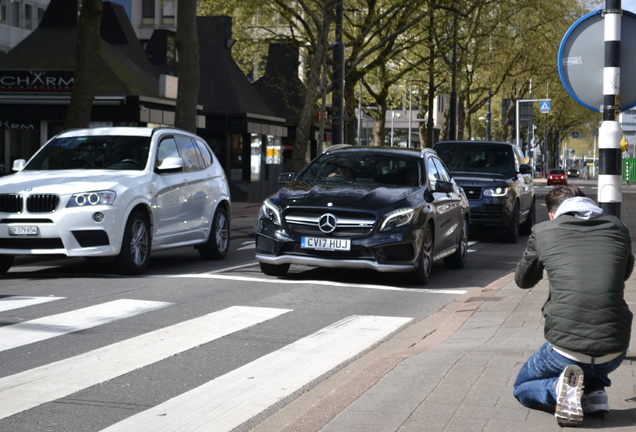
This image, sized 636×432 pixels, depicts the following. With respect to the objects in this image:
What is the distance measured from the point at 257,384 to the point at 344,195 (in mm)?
5764

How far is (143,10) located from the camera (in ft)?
258

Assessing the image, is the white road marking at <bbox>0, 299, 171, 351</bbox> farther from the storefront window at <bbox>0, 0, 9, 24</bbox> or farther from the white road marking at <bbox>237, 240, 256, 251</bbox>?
the storefront window at <bbox>0, 0, 9, 24</bbox>

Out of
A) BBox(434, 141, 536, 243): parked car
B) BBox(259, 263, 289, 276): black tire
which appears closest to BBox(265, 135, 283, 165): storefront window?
BBox(434, 141, 536, 243): parked car

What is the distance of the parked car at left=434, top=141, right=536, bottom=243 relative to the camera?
67.8 ft

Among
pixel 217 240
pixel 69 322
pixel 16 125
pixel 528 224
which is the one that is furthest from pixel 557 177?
pixel 69 322

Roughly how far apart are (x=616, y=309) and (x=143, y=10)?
76124 mm

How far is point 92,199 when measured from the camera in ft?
41.1

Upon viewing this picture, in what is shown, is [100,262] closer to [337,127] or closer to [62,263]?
[62,263]

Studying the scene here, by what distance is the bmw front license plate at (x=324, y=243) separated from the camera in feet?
39.8

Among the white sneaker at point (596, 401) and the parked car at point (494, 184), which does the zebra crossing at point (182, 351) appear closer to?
the white sneaker at point (596, 401)

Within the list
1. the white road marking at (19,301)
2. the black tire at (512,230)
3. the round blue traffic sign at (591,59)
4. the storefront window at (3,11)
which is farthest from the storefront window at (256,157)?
the round blue traffic sign at (591,59)

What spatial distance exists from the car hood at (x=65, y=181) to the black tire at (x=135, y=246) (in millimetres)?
474

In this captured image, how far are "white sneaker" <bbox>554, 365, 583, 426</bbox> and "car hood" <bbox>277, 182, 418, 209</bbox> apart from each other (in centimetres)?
694

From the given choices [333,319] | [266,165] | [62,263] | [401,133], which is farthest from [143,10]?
[333,319]
